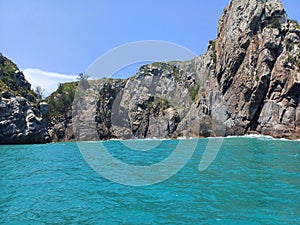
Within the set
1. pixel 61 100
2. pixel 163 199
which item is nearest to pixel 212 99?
pixel 61 100

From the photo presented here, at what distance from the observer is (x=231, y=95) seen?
90812mm

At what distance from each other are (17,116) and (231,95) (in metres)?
68.8

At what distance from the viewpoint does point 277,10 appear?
8494 centimetres

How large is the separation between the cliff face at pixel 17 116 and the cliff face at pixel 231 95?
23.1 meters

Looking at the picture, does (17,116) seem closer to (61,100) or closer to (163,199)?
(61,100)

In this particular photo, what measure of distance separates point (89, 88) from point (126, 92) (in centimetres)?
2172

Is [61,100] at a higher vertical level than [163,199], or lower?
higher

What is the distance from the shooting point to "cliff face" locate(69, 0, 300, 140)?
75312mm

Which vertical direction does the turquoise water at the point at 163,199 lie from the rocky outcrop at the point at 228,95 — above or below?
below

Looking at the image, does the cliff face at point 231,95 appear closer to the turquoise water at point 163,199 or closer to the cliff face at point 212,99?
the cliff face at point 212,99

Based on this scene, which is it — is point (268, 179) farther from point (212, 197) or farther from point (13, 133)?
point (13, 133)

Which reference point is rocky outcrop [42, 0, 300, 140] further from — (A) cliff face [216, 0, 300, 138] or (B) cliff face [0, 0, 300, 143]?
(B) cliff face [0, 0, 300, 143]

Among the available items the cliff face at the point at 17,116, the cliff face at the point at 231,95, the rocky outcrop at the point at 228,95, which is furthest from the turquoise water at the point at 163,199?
the cliff face at the point at 17,116

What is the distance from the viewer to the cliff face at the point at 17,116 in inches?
3008
